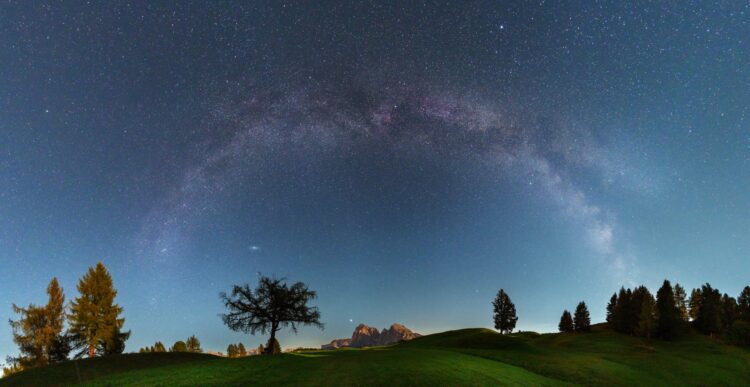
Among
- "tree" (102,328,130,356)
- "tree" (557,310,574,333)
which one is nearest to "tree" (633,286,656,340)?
"tree" (557,310,574,333)

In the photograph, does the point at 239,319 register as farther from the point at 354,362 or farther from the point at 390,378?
the point at 390,378

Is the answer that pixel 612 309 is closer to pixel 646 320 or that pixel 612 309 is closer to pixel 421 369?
pixel 646 320

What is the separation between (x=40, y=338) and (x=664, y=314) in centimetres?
11666

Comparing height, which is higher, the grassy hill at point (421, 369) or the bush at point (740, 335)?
the grassy hill at point (421, 369)

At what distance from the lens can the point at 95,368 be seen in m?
34.0

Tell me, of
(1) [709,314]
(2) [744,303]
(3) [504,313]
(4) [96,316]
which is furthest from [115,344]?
(2) [744,303]

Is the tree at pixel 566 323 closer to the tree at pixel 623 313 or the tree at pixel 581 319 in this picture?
the tree at pixel 581 319

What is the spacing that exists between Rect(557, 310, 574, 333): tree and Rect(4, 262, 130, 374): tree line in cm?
10713

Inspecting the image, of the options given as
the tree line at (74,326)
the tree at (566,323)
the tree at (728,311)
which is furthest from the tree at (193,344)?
the tree at (728,311)

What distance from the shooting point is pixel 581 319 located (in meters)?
99.2

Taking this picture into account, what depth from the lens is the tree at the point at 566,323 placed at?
101000 millimetres

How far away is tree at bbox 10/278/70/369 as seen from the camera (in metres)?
52.7

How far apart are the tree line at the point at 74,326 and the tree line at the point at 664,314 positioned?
301 feet

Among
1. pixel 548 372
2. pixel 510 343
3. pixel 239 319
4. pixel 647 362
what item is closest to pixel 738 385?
pixel 647 362
